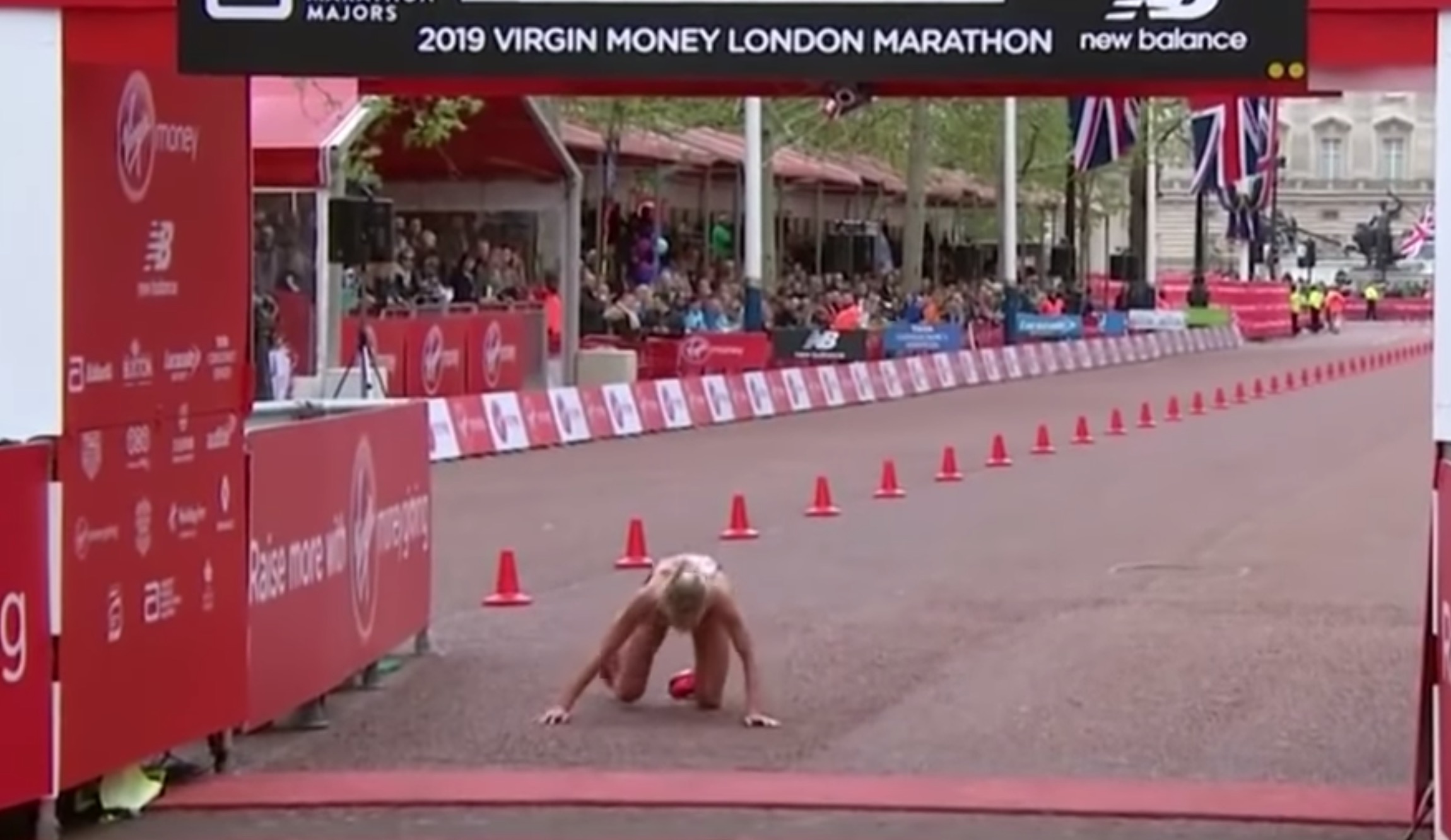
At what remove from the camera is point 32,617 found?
9086 millimetres

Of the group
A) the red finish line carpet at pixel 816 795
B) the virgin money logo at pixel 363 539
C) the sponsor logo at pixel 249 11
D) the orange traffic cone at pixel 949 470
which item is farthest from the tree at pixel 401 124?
the sponsor logo at pixel 249 11

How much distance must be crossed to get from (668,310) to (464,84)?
3153 cm

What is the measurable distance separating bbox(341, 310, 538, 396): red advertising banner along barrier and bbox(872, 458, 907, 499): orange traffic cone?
26.6 feet

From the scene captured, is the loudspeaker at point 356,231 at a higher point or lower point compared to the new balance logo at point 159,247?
higher

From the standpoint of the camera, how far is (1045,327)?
56531mm

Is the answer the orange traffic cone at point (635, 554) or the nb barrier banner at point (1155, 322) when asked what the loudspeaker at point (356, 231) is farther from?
the nb barrier banner at point (1155, 322)

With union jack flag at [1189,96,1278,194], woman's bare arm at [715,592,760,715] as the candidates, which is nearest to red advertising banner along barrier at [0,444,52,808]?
woman's bare arm at [715,592,760,715]

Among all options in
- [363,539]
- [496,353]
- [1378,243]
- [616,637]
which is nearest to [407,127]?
[496,353]

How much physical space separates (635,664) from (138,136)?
3.38 metres

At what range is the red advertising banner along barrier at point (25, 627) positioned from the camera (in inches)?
351

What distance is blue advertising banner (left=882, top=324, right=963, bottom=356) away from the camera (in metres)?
46.0

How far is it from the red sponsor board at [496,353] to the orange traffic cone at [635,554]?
14.8 meters

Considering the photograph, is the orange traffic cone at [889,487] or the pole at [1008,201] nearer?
the orange traffic cone at [889,487]

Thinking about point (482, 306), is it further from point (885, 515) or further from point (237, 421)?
point (237, 421)
